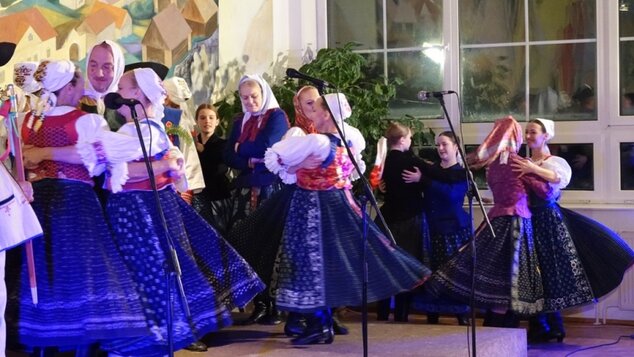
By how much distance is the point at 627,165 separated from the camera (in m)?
7.04

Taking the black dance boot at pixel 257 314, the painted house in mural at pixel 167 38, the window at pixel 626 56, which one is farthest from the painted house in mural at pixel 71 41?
the window at pixel 626 56

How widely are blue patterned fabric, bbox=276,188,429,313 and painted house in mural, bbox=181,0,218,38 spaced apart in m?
2.29

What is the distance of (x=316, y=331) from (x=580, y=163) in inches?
124

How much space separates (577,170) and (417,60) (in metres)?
1.46

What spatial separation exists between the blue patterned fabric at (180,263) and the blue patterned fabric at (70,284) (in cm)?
8

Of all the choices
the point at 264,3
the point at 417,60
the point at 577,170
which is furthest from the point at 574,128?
the point at 264,3

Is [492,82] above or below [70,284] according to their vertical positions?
above

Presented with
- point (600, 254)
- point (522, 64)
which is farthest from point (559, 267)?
point (522, 64)

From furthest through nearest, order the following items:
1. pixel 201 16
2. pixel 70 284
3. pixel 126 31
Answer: pixel 201 16, pixel 126 31, pixel 70 284

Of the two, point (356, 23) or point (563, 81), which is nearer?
point (563, 81)

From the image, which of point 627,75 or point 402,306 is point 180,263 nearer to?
point 402,306

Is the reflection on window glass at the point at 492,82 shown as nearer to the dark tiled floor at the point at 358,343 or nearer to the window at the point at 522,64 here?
the window at the point at 522,64

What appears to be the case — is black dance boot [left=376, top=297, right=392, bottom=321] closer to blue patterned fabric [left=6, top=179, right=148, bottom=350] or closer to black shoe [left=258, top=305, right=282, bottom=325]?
black shoe [left=258, top=305, right=282, bottom=325]

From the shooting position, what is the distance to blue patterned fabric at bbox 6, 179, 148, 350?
371 cm
